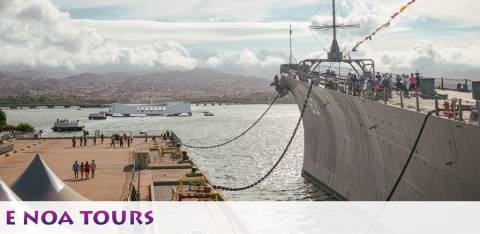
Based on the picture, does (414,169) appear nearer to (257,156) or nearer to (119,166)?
(119,166)

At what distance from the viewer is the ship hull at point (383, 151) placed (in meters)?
14.4

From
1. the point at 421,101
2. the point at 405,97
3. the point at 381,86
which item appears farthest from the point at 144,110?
the point at 421,101

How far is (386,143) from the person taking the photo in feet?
63.9

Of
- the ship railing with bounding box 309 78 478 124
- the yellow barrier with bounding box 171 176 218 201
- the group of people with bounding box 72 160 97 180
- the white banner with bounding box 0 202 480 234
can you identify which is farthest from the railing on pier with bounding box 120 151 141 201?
the ship railing with bounding box 309 78 478 124

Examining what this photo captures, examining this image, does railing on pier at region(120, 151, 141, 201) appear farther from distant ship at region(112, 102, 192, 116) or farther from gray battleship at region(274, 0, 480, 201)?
distant ship at region(112, 102, 192, 116)

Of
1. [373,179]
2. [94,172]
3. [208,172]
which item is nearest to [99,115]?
[208,172]

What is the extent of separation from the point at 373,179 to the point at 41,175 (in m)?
11.9

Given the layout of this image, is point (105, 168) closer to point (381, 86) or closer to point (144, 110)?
point (381, 86)

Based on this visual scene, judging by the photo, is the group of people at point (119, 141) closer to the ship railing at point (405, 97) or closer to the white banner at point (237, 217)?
the white banner at point (237, 217)

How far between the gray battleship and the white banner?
1.54 feet

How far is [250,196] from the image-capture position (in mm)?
29562

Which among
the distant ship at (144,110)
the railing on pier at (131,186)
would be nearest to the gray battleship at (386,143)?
the railing on pier at (131,186)

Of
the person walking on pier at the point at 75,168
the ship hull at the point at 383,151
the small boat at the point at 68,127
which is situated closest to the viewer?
the ship hull at the point at 383,151

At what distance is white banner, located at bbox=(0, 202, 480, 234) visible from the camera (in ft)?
41.0
